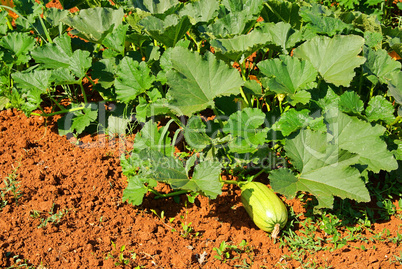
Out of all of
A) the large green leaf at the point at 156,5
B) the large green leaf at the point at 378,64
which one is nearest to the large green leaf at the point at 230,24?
the large green leaf at the point at 156,5

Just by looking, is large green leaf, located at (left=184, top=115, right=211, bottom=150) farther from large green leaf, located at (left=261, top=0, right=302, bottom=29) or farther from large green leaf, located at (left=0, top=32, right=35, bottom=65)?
large green leaf, located at (left=0, top=32, right=35, bottom=65)

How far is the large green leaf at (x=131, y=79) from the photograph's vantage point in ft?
10.1

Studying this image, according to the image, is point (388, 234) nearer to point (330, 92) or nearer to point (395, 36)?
point (330, 92)

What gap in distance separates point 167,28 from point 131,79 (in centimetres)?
49

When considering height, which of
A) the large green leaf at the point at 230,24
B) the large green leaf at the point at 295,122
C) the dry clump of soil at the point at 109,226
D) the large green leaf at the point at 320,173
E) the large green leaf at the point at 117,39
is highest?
the large green leaf at the point at 230,24

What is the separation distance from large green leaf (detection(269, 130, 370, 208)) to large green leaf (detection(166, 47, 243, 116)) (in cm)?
61

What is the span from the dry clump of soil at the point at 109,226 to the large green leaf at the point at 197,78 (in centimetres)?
75

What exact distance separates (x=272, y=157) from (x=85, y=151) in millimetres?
1511

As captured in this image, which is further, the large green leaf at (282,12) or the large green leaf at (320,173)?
the large green leaf at (282,12)

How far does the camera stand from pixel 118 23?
3.50 m

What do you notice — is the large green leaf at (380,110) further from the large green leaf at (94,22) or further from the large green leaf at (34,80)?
the large green leaf at (34,80)

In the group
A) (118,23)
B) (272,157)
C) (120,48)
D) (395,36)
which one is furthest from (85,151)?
(395,36)

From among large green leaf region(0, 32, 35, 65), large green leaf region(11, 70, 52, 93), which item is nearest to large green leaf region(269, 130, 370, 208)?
large green leaf region(11, 70, 52, 93)

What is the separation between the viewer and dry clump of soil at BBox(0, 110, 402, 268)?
2385 mm
